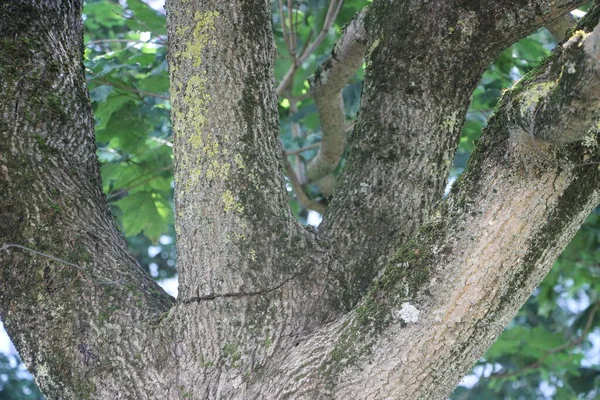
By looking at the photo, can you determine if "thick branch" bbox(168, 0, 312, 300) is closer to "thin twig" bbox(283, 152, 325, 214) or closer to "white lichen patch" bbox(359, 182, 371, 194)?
"white lichen patch" bbox(359, 182, 371, 194)

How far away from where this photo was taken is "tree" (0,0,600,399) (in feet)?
6.37

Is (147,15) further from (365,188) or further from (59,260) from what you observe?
(59,260)

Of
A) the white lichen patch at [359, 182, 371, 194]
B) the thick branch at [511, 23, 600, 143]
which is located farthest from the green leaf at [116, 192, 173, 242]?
the thick branch at [511, 23, 600, 143]

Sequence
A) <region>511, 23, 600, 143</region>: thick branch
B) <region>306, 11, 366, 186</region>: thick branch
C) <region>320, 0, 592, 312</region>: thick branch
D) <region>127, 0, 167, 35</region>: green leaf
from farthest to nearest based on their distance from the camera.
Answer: <region>127, 0, 167, 35</region>: green leaf, <region>306, 11, 366, 186</region>: thick branch, <region>320, 0, 592, 312</region>: thick branch, <region>511, 23, 600, 143</region>: thick branch

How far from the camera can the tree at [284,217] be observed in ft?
6.37

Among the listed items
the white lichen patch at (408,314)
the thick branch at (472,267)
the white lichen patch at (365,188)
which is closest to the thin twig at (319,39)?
the white lichen patch at (365,188)

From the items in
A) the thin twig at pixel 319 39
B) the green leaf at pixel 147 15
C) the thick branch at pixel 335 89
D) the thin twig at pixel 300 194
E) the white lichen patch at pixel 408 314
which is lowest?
the white lichen patch at pixel 408 314

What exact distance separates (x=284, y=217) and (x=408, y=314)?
2.03 feet

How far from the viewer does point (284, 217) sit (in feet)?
7.97

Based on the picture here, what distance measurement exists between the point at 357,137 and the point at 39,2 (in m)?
1.24

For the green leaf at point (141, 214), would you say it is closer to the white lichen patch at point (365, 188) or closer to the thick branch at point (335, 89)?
the thick branch at point (335, 89)

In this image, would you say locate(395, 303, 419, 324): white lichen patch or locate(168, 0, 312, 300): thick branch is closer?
locate(395, 303, 419, 324): white lichen patch

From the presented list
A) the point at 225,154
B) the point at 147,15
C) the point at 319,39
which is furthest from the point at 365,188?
the point at 147,15

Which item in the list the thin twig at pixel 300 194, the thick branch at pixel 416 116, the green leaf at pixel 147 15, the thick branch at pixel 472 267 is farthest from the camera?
the thin twig at pixel 300 194
